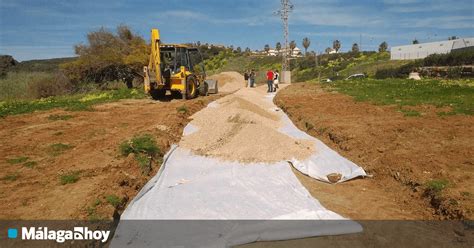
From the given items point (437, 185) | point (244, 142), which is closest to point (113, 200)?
point (244, 142)

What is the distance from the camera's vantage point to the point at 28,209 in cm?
513

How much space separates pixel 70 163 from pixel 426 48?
201 ft

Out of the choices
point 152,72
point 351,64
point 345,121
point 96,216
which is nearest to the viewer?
point 96,216

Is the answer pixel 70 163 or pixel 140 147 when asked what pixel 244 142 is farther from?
pixel 70 163

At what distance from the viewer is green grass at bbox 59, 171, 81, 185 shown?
6289 millimetres

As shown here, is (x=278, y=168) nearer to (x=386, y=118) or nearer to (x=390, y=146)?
(x=390, y=146)

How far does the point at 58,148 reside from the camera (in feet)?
29.0

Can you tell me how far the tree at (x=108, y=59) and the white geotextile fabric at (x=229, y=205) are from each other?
2582 centimetres

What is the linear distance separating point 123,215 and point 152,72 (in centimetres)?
1418

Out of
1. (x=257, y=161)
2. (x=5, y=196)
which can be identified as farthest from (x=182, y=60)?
(x=5, y=196)

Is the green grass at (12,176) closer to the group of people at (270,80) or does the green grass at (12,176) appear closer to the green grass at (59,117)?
the green grass at (59,117)

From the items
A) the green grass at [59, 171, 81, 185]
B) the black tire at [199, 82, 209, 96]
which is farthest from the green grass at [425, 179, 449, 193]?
the black tire at [199, 82, 209, 96]

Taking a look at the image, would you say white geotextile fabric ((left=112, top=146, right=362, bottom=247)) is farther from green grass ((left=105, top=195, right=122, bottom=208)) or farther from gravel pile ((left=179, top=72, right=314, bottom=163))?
gravel pile ((left=179, top=72, right=314, bottom=163))

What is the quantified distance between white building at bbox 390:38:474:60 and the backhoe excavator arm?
46.8 meters
